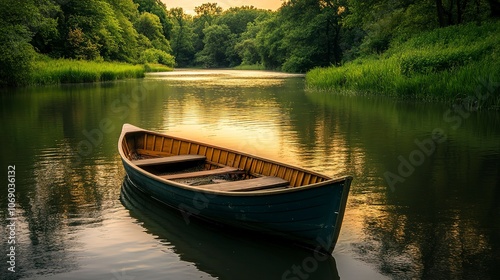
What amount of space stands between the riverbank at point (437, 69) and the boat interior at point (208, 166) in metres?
13.9

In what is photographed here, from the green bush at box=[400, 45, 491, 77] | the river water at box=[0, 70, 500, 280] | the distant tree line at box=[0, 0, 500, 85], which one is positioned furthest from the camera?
the distant tree line at box=[0, 0, 500, 85]

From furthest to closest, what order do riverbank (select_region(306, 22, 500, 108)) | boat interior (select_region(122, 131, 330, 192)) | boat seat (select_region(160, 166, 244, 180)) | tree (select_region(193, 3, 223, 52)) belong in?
tree (select_region(193, 3, 223, 52)) < riverbank (select_region(306, 22, 500, 108)) < boat seat (select_region(160, 166, 244, 180)) < boat interior (select_region(122, 131, 330, 192))

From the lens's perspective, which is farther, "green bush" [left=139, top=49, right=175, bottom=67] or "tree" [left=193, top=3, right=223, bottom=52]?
"tree" [left=193, top=3, right=223, bottom=52]

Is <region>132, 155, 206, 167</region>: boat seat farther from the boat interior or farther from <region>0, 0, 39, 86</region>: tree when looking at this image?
<region>0, 0, 39, 86</region>: tree

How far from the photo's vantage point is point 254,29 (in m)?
122

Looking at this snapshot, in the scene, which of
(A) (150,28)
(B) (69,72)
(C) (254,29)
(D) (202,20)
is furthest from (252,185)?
(D) (202,20)

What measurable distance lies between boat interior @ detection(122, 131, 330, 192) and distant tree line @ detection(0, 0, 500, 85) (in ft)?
79.0

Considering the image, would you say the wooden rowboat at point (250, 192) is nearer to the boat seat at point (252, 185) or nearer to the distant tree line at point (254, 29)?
the boat seat at point (252, 185)

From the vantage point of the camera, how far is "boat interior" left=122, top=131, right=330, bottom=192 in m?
8.59

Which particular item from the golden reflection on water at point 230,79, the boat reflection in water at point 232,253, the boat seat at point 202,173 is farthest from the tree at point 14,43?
the boat reflection in water at point 232,253

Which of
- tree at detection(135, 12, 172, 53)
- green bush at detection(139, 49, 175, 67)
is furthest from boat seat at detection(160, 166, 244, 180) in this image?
tree at detection(135, 12, 172, 53)

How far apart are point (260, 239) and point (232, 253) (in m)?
0.55

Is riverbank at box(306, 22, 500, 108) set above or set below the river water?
above

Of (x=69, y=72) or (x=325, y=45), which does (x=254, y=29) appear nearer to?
(x=325, y=45)
